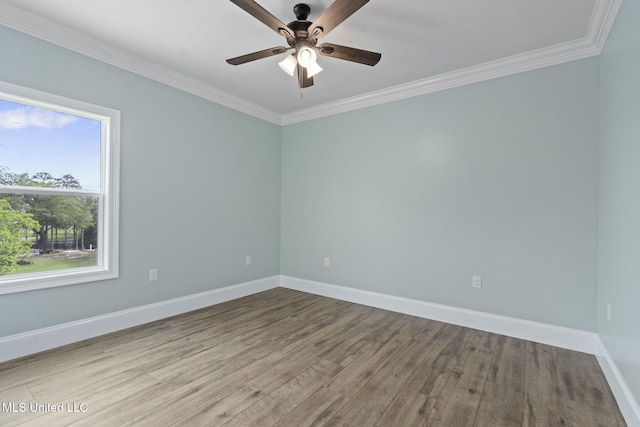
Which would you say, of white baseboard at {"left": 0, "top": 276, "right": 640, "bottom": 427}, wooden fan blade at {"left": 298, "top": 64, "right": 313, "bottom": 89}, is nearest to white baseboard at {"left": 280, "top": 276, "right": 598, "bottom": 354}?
white baseboard at {"left": 0, "top": 276, "right": 640, "bottom": 427}

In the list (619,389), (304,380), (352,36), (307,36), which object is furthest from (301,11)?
(619,389)

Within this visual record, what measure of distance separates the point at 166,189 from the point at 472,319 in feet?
11.6

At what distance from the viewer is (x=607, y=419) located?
1687 mm

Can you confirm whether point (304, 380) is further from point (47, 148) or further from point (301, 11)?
point (47, 148)

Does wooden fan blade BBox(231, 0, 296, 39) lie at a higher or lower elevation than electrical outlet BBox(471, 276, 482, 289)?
higher

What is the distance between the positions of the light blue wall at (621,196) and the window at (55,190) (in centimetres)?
390

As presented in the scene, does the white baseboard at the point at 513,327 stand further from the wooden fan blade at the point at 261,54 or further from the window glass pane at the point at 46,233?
the wooden fan blade at the point at 261,54

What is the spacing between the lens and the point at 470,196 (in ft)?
10.0

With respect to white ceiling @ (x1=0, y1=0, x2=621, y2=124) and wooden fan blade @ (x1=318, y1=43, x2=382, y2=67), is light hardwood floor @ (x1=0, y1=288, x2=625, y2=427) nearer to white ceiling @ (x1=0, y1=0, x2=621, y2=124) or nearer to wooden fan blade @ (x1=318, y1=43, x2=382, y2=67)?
wooden fan blade @ (x1=318, y1=43, x2=382, y2=67)

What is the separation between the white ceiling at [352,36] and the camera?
7.00 ft

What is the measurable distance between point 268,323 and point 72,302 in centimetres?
175

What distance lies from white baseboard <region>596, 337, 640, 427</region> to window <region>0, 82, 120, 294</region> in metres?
3.90

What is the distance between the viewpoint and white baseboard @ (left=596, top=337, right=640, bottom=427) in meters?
1.57

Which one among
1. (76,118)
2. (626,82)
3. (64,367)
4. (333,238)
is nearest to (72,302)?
(64,367)
